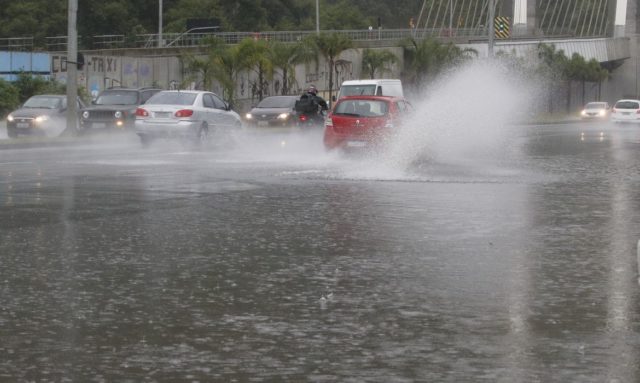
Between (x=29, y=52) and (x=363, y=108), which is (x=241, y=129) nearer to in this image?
(x=363, y=108)

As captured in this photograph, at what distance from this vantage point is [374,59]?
7319 centimetres

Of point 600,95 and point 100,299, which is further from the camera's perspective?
point 600,95

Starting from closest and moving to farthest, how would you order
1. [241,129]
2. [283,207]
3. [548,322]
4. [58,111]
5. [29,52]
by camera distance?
[548,322] < [283,207] < [241,129] < [58,111] < [29,52]

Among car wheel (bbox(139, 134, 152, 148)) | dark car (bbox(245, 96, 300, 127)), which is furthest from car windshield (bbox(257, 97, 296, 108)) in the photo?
car wheel (bbox(139, 134, 152, 148))

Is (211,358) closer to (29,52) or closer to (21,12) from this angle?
(29,52)

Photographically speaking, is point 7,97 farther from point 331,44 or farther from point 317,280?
point 317,280

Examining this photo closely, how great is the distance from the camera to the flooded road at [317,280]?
306 inches

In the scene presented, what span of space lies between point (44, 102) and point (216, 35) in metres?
30.6

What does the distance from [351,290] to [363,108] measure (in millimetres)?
18226

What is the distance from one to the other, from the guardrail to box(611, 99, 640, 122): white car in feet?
48.3

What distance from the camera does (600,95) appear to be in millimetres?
110500

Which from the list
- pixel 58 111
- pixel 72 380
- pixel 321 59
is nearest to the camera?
pixel 72 380

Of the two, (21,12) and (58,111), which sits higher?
(21,12)

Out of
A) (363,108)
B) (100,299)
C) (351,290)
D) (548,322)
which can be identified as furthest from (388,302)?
(363,108)
